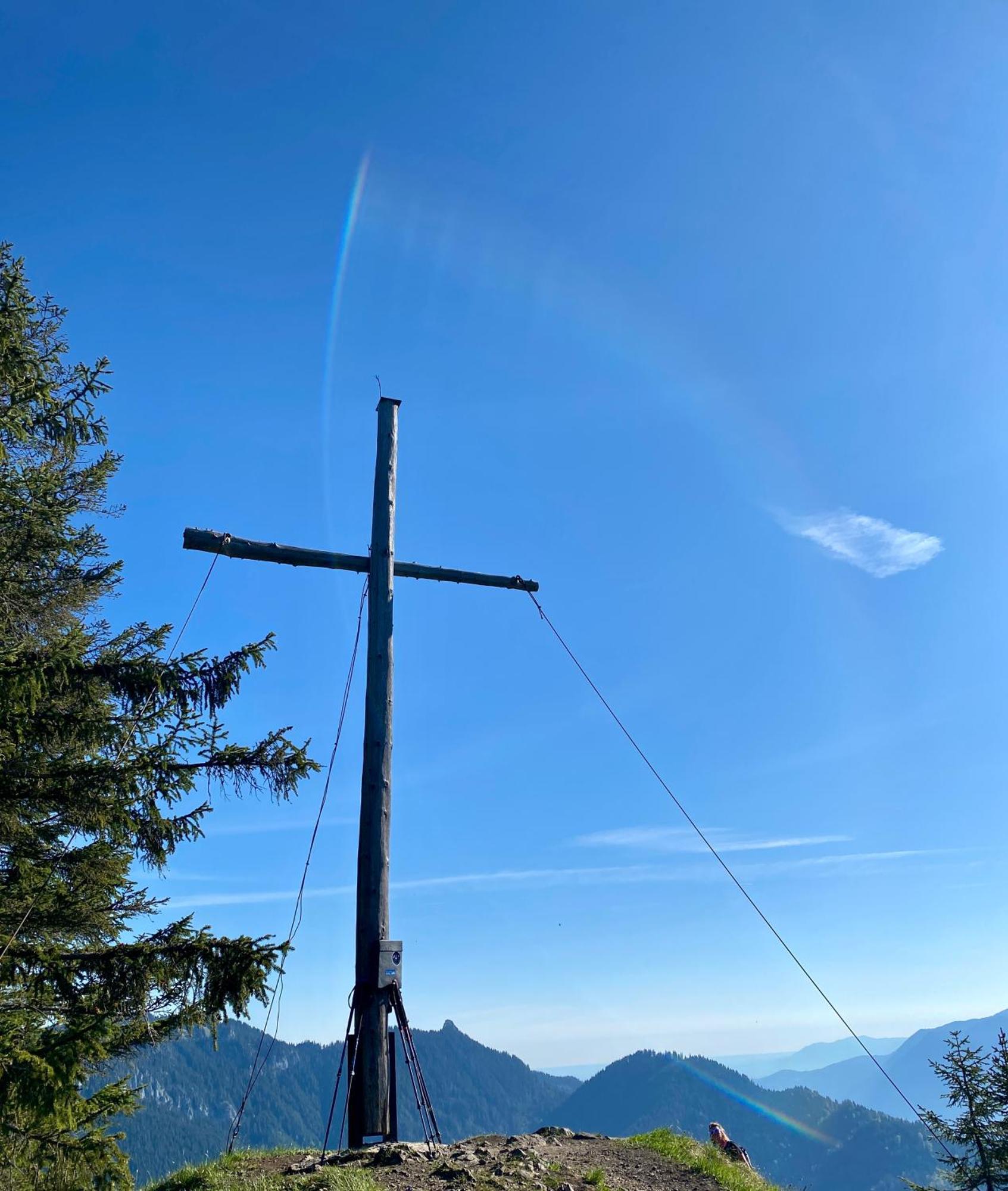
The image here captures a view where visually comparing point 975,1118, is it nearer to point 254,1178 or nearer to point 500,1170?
point 500,1170

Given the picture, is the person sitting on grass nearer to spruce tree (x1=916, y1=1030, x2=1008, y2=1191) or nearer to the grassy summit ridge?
the grassy summit ridge

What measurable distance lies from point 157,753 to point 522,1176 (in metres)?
6.16

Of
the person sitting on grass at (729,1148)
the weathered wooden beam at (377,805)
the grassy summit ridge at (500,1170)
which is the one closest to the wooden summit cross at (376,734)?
the weathered wooden beam at (377,805)

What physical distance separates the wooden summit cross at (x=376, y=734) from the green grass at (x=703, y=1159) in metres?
3.95

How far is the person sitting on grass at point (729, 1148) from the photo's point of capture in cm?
1359

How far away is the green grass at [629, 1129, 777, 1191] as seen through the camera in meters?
10.5

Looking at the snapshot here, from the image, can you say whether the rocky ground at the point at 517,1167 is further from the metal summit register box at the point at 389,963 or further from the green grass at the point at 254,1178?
the metal summit register box at the point at 389,963

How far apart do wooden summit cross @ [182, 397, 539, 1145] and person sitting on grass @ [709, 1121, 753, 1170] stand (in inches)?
257

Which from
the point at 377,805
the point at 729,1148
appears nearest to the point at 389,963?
the point at 377,805

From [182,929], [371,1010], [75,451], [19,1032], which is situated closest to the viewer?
[19,1032]

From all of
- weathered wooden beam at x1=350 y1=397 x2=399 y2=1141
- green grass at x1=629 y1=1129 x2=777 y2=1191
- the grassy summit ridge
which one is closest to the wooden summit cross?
weathered wooden beam at x1=350 y1=397 x2=399 y2=1141

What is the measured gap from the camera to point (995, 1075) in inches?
1369

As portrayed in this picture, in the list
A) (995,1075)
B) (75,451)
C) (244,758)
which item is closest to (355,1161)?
(244,758)

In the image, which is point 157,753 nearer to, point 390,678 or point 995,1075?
point 390,678
